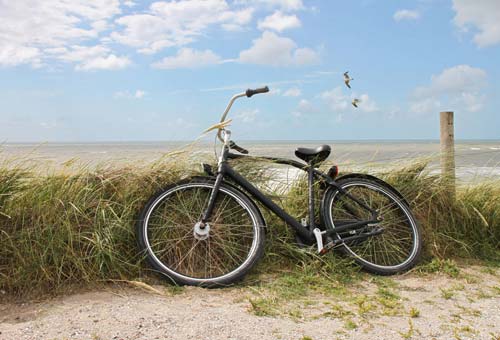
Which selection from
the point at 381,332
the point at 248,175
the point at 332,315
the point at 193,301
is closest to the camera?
the point at 381,332

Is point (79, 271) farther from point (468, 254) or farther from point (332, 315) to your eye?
point (468, 254)

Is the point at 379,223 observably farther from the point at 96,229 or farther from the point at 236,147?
the point at 96,229

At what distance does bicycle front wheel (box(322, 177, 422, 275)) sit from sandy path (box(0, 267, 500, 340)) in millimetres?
659

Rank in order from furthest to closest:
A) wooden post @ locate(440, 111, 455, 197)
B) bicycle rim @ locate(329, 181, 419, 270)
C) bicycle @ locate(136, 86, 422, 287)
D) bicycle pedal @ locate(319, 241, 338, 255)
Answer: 1. wooden post @ locate(440, 111, 455, 197)
2. bicycle rim @ locate(329, 181, 419, 270)
3. bicycle pedal @ locate(319, 241, 338, 255)
4. bicycle @ locate(136, 86, 422, 287)

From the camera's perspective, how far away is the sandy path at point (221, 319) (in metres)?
2.84

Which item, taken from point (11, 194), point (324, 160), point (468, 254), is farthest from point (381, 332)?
point (11, 194)

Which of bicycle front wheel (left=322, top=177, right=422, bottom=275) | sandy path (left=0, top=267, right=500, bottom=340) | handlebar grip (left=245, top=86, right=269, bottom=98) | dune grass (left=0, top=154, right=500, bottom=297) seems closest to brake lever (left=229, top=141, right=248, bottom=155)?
dune grass (left=0, top=154, right=500, bottom=297)

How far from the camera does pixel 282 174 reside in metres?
4.65

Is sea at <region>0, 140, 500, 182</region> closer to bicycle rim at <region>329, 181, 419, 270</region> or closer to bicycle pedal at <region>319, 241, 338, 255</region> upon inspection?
bicycle rim at <region>329, 181, 419, 270</region>

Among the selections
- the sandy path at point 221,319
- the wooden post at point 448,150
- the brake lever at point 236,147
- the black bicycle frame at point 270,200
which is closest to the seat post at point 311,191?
the black bicycle frame at point 270,200

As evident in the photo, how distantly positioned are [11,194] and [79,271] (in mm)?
850

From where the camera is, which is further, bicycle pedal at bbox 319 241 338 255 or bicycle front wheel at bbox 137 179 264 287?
bicycle pedal at bbox 319 241 338 255

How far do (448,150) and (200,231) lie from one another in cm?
310

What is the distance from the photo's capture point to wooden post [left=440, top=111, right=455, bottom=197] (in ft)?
16.2
